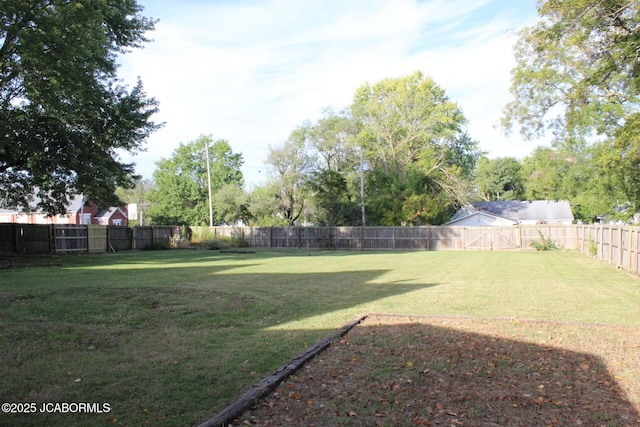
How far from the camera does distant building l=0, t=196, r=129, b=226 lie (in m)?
46.6

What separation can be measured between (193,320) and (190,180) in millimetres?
57086

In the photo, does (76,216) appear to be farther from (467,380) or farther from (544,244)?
(467,380)

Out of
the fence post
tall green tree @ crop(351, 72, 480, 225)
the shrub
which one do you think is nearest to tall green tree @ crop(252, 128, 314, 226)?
tall green tree @ crop(351, 72, 480, 225)

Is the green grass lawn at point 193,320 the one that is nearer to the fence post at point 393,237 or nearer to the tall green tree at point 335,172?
the fence post at point 393,237

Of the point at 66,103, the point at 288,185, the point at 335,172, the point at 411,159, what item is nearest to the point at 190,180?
the point at 288,185

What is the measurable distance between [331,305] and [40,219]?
50.0 m

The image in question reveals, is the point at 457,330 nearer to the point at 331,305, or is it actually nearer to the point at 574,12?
the point at 331,305

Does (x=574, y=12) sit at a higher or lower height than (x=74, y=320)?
higher

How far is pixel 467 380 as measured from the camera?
5090 millimetres

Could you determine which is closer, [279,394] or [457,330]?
[279,394]

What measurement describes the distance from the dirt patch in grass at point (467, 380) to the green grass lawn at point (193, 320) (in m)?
0.67

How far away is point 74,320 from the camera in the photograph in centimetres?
729

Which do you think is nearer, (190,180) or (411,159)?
(411,159)

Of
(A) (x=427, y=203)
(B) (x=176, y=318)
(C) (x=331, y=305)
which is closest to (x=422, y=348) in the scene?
(C) (x=331, y=305)
